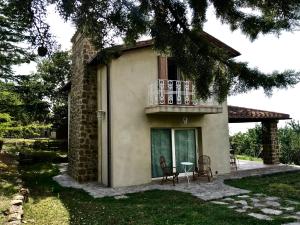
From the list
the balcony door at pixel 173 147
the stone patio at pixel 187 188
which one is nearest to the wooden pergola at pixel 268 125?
the stone patio at pixel 187 188

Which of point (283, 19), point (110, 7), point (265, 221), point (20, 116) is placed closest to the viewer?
→ point (283, 19)

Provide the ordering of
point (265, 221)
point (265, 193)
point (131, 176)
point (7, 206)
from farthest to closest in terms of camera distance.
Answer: point (131, 176), point (265, 193), point (7, 206), point (265, 221)

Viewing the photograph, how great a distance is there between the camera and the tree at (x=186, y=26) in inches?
147


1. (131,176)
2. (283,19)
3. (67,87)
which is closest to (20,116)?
(67,87)

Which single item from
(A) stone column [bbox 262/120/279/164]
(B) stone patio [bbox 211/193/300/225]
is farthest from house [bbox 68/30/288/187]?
(B) stone patio [bbox 211/193/300/225]

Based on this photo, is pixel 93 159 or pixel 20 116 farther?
pixel 20 116

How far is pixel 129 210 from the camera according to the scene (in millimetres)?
7906

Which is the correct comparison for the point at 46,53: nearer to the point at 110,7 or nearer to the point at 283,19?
the point at 110,7

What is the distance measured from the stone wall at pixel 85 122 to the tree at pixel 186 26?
8.83 metres

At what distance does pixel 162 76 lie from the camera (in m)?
12.9

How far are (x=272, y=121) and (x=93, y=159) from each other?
9.73 meters

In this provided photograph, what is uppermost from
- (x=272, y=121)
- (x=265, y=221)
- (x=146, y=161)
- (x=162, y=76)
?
(x=162, y=76)

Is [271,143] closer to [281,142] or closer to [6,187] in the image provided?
[281,142]

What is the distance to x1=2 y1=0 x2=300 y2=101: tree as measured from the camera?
12.3ft
